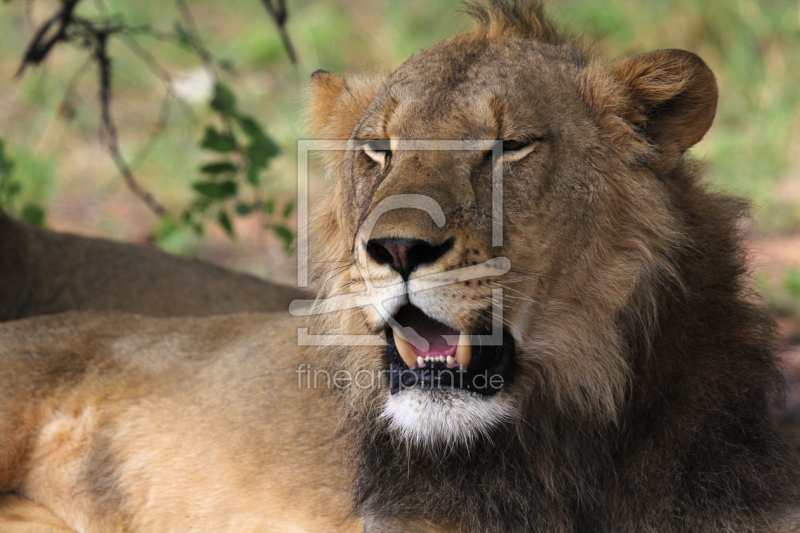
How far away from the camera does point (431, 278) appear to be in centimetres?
231

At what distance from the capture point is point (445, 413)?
2.40m

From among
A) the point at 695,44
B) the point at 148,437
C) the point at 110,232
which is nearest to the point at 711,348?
the point at 148,437

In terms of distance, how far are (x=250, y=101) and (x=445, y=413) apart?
25.1 feet

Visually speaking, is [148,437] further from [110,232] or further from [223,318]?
[110,232]

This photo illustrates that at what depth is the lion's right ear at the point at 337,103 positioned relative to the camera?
3.17 m

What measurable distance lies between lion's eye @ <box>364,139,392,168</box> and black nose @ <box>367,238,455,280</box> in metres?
0.53

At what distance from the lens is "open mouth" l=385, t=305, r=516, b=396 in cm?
244

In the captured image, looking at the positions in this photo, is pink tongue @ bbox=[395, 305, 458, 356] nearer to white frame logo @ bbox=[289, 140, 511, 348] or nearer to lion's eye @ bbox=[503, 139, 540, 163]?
white frame logo @ bbox=[289, 140, 511, 348]

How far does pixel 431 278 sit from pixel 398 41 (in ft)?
26.1

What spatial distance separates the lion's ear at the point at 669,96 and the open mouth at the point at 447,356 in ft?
2.55

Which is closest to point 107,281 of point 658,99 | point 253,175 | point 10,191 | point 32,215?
point 253,175

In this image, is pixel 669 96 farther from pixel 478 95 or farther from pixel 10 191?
pixel 10 191

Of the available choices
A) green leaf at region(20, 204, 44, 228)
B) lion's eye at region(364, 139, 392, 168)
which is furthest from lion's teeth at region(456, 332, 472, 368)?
green leaf at region(20, 204, 44, 228)

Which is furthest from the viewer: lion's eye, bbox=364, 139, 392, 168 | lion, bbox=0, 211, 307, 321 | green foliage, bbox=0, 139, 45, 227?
green foliage, bbox=0, 139, 45, 227
